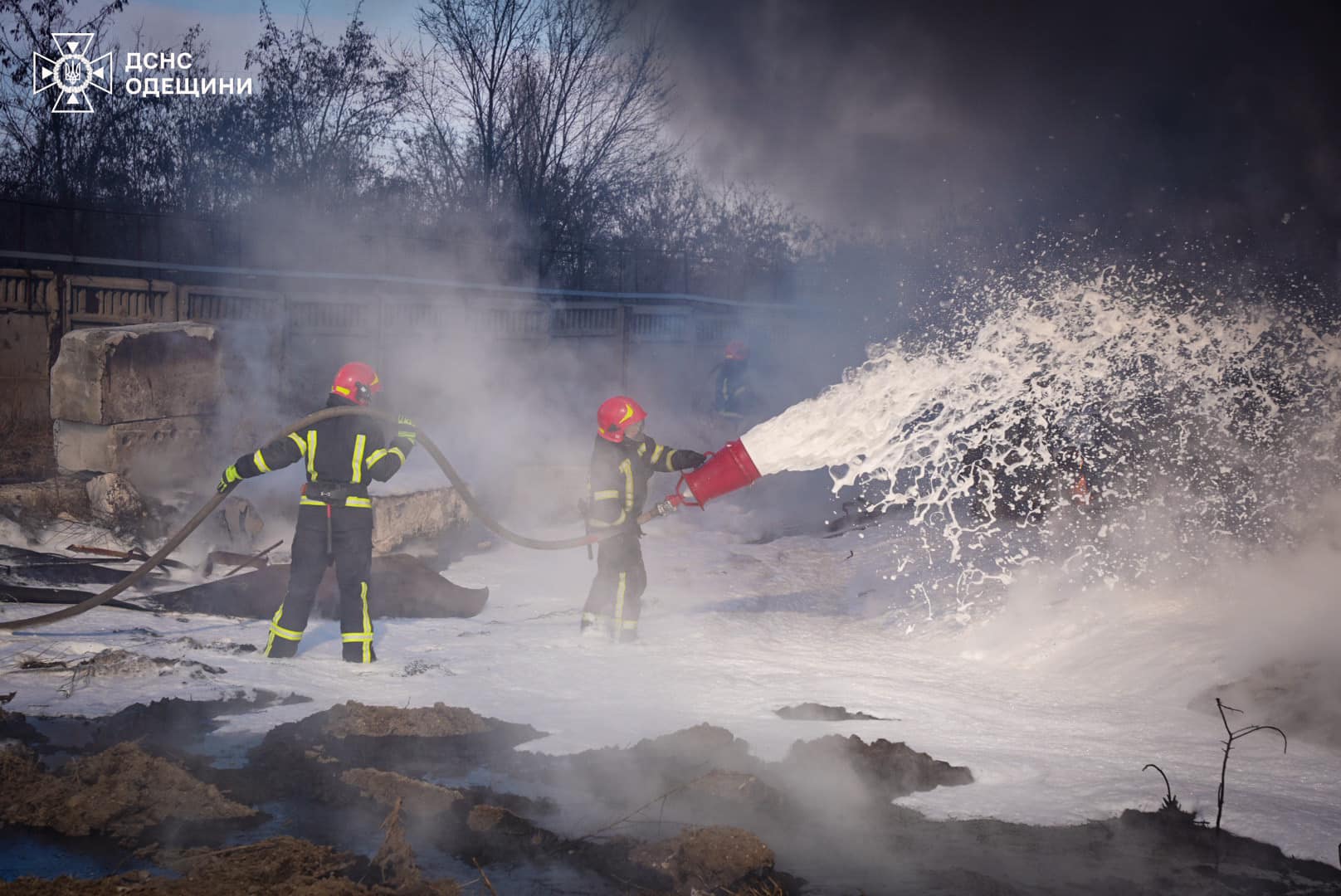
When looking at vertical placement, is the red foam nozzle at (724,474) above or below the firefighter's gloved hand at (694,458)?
below

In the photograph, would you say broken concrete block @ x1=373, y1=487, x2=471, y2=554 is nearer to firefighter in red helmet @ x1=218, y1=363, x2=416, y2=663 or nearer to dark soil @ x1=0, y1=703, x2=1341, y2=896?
firefighter in red helmet @ x1=218, y1=363, x2=416, y2=663

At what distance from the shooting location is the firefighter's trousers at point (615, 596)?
23.9 ft

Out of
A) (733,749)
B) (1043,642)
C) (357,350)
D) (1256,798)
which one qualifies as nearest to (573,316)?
(357,350)

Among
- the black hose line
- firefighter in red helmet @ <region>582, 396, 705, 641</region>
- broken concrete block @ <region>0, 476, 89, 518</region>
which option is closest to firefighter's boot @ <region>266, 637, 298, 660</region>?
the black hose line

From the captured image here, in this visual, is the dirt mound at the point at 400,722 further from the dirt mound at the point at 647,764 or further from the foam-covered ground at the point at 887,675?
the dirt mound at the point at 647,764

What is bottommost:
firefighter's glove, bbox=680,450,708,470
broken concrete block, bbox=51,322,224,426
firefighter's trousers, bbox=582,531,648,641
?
firefighter's trousers, bbox=582,531,648,641

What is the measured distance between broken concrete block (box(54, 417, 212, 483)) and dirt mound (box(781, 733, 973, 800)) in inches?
275

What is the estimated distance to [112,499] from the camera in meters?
8.97

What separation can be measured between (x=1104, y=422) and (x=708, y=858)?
23.3 feet

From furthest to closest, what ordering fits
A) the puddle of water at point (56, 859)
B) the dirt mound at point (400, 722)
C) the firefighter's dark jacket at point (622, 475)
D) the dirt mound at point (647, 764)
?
the firefighter's dark jacket at point (622, 475) → the dirt mound at point (400, 722) → the dirt mound at point (647, 764) → the puddle of water at point (56, 859)

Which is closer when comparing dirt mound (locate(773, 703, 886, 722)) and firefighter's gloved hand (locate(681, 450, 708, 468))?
dirt mound (locate(773, 703, 886, 722))

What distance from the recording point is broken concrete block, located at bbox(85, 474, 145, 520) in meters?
8.95

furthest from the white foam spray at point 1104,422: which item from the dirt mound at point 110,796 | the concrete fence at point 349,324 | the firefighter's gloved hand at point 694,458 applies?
the concrete fence at point 349,324

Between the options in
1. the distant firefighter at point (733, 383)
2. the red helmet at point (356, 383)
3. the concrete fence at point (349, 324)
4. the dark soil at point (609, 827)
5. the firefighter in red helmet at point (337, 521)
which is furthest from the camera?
the distant firefighter at point (733, 383)
